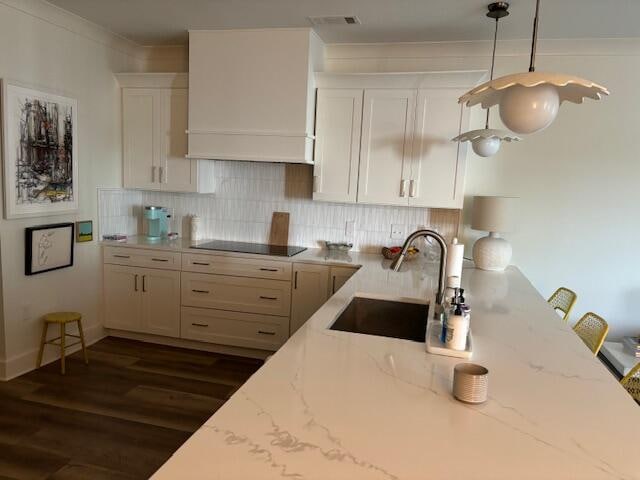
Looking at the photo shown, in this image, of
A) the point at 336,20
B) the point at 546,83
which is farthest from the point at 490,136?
the point at 546,83

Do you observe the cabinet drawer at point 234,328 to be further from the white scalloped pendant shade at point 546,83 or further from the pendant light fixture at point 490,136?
the white scalloped pendant shade at point 546,83

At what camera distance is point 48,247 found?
357cm

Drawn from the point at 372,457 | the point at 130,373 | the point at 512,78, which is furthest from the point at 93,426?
the point at 512,78

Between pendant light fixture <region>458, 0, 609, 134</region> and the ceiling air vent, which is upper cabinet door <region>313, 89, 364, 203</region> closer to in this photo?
the ceiling air vent

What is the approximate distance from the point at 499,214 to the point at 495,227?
10 centimetres

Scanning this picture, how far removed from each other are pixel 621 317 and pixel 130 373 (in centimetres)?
378

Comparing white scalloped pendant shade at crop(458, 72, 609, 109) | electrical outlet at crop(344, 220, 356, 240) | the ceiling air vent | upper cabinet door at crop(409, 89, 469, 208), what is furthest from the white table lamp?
white scalloped pendant shade at crop(458, 72, 609, 109)

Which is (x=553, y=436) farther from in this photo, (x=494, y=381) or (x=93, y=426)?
(x=93, y=426)

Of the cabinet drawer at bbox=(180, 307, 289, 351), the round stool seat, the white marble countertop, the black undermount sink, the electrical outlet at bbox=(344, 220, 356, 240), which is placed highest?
the electrical outlet at bbox=(344, 220, 356, 240)

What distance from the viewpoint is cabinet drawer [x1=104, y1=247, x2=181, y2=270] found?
4.05 metres

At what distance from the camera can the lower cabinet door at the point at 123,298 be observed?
416cm

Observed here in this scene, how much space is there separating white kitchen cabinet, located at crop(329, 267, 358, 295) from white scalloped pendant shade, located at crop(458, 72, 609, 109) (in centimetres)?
198

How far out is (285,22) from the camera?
354cm

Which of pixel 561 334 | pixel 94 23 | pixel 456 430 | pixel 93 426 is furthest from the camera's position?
pixel 94 23
